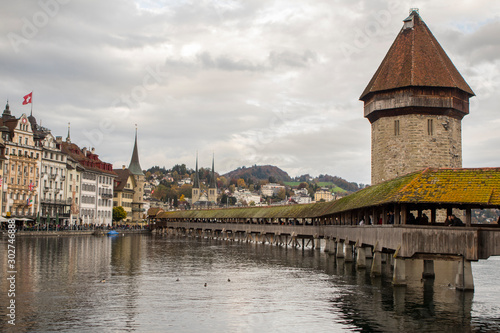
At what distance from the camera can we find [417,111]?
43.9 meters

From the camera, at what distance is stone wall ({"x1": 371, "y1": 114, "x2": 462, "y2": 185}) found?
144 feet

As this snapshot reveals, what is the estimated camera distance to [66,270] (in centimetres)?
3069

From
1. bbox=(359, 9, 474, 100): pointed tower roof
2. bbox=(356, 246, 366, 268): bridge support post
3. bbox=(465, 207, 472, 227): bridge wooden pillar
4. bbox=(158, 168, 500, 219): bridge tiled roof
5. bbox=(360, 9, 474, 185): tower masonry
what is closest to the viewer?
bbox=(158, 168, 500, 219): bridge tiled roof

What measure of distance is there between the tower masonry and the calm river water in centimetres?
1257

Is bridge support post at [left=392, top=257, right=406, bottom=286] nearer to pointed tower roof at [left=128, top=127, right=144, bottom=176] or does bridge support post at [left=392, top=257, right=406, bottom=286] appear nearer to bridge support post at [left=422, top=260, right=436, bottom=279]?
bridge support post at [left=422, top=260, right=436, bottom=279]

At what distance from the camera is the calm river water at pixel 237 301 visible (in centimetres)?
1689

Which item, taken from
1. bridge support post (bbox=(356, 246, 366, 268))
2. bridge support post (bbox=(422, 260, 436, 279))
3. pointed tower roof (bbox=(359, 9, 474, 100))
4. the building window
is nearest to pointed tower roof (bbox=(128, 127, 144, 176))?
pointed tower roof (bbox=(359, 9, 474, 100))

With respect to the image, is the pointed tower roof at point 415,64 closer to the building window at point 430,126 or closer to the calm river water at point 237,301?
the building window at point 430,126

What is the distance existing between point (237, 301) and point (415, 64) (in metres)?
30.0

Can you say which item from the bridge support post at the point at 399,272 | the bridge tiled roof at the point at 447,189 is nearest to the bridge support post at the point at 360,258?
the bridge tiled roof at the point at 447,189

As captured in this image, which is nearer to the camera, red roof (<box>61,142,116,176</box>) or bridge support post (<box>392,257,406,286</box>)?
bridge support post (<box>392,257,406,286</box>)

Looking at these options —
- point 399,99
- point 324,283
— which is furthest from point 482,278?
point 399,99

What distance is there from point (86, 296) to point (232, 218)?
190 feet

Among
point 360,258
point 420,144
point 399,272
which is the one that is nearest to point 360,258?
point 360,258
